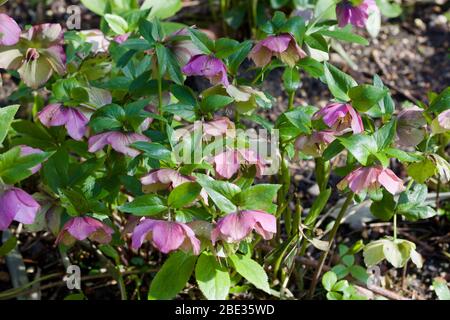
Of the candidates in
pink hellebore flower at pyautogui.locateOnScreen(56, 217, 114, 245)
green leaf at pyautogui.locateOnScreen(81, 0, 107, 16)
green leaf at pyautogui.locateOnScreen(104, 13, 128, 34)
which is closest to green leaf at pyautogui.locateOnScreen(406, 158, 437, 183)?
pink hellebore flower at pyautogui.locateOnScreen(56, 217, 114, 245)

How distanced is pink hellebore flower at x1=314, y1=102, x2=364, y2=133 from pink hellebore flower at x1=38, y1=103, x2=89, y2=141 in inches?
15.7

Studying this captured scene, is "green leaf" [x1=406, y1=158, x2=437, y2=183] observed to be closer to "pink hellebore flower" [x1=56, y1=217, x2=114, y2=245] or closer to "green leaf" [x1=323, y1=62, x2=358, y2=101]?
"green leaf" [x1=323, y1=62, x2=358, y2=101]

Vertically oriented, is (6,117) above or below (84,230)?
above

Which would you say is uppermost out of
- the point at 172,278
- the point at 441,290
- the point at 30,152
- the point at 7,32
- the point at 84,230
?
the point at 7,32

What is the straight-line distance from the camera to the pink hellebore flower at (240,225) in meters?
1.07

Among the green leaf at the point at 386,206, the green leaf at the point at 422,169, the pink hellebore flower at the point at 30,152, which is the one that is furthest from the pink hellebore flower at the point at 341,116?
the pink hellebore flower at the point at 30,152

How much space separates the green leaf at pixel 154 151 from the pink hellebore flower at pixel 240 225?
0.14m

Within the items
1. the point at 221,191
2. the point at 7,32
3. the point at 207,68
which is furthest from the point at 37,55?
the point at 221,191

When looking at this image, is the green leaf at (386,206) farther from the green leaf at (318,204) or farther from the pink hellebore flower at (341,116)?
the pink hellebore flower at (341,116)

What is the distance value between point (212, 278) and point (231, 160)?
21 centimetres

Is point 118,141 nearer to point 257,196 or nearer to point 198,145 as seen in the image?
point 198,145

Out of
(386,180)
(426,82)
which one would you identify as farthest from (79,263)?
(426,82)

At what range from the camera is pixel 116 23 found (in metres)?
1.43

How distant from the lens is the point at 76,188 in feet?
4.14
